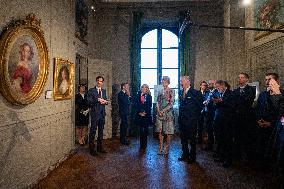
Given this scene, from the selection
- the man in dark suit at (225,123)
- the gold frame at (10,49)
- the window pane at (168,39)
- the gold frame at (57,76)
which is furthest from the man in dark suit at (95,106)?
the window pane at (168,39)

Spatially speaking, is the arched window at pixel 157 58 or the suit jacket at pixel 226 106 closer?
the suit jacket at pixel 226 106

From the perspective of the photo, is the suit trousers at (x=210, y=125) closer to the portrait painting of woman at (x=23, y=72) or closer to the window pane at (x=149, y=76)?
the window pane at (x=149, y=76)

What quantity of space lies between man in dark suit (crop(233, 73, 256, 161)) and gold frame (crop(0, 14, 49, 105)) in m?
3.58

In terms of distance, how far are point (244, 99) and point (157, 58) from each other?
5.53 metres

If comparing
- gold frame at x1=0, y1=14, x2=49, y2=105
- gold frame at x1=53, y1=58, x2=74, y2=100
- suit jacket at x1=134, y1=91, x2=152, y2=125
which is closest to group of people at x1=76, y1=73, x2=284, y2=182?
gold frame at x1=53, y1=58, x2=74, y2=100

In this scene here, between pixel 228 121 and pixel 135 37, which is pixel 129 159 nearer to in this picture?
pixel 228 121

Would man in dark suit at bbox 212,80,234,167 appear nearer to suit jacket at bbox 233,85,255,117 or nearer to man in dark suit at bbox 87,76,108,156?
suit jacket at bbox 233,85,255,117

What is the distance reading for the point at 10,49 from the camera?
3.61 metres

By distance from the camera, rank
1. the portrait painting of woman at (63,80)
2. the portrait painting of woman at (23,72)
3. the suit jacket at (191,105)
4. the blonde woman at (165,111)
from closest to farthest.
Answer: the portrait painting of woman at (23,72), the suit jacket at (191,105), the portrait painting of woman at (63,80), the blonde woman at (165,111)

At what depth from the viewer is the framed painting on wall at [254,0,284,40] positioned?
561 cm

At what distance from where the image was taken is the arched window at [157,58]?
1052cm

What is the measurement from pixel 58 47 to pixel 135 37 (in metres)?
4.34

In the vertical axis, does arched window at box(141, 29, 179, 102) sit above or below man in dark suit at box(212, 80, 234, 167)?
above

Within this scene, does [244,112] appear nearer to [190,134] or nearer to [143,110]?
[190,134]
